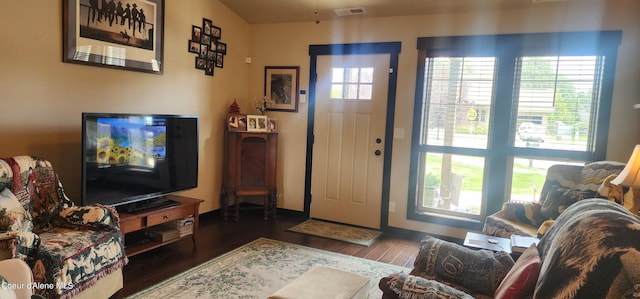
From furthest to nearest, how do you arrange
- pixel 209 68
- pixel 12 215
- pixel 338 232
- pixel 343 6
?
pixel 209 68 < pixel 338 232 < pixel 343 6 < pixel 12 215

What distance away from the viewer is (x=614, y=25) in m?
3.59

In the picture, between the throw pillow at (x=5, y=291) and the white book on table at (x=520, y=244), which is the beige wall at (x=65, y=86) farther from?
the white book on table at (x=520, y=244)

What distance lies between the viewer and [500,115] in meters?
4.02

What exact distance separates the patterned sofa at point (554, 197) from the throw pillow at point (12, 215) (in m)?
3.34

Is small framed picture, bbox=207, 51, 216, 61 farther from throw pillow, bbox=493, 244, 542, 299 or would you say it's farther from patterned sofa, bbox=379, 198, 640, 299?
throw pillow, bbox=493, 244, 542, 299

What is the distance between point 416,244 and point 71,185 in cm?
327

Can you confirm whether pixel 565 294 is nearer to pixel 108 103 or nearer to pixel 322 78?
pixel 108 103

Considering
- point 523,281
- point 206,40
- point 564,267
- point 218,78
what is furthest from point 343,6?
point 564,267

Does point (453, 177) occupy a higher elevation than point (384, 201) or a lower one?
higher

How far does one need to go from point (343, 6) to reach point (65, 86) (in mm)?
2741

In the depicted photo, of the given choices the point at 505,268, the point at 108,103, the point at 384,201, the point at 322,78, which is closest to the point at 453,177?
the point at 384,201

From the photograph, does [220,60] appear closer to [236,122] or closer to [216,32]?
[216,32]

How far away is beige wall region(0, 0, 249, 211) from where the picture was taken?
2.88 metres

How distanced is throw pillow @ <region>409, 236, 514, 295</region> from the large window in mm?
2161
